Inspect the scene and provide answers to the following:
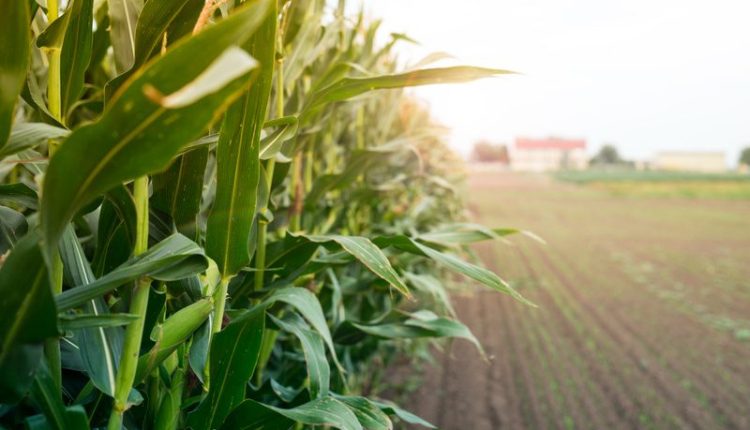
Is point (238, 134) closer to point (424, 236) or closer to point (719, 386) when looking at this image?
point (424, 236)

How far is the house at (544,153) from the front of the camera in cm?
8169

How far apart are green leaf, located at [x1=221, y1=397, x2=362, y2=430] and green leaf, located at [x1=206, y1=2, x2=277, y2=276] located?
0.73ft

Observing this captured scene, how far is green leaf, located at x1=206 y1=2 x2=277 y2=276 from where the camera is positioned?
72 centimetres

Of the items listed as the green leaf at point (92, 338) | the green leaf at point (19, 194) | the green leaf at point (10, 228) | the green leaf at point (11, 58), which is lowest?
the green leaf at point (92, 338)

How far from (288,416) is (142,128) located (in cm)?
54

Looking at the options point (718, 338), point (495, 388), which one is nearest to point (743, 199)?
point (718, 338)

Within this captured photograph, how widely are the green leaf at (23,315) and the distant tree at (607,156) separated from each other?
95.9 m

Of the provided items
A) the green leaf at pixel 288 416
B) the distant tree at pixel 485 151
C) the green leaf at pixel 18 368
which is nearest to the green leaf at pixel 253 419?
the green leaf at pixel 288 416

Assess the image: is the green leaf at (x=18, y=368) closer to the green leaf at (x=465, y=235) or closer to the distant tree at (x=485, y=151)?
the green leaf at (x=465, y=235)

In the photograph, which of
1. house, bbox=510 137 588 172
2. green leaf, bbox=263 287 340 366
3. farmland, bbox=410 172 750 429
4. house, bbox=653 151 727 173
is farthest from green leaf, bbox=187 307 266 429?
house, bbox=653 151 727 173

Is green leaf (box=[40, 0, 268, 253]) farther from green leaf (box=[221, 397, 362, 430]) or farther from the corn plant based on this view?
green leaf (box=[221, 397, 362, 430])

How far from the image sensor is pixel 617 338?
16.2ft

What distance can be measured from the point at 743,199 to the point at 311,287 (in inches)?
1129

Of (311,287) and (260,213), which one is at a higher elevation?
(260,213)
